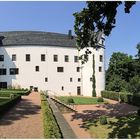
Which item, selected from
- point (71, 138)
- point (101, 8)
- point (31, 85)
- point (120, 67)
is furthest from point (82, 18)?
point (120, 67)

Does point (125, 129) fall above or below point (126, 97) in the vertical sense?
below

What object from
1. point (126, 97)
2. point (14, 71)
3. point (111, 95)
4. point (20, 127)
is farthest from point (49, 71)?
point (20, 127)

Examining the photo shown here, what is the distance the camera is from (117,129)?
24219 mm

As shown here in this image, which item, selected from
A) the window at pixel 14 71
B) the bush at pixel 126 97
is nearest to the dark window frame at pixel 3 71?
the window at pixel 14 71

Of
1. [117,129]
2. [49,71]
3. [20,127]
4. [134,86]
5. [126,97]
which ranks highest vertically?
[49,71]

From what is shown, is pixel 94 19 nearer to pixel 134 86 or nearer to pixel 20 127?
pixel 20 127

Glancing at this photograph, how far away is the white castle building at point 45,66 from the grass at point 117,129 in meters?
40.5

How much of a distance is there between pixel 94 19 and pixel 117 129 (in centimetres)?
780

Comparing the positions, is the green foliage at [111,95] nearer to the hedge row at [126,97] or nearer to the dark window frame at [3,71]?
the hedge row at [126,97]

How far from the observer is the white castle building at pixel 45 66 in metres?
67.8

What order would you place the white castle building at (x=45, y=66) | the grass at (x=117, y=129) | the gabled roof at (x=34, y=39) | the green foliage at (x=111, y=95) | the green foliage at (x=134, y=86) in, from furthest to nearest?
1. the gabled roof at (x=34, y=39)
2. the white castle building at (x=45, y=66)
3. the green foliage at (x=134, y=86)
4. the green foliage at (x=111, y=95)
5. the grass at (x=117, y=129)

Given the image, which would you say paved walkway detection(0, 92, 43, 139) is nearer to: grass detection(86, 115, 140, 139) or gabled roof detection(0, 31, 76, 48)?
grass detection(86, 115, 140, 139)

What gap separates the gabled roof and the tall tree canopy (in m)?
42.6

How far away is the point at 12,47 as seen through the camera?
2682 inches
